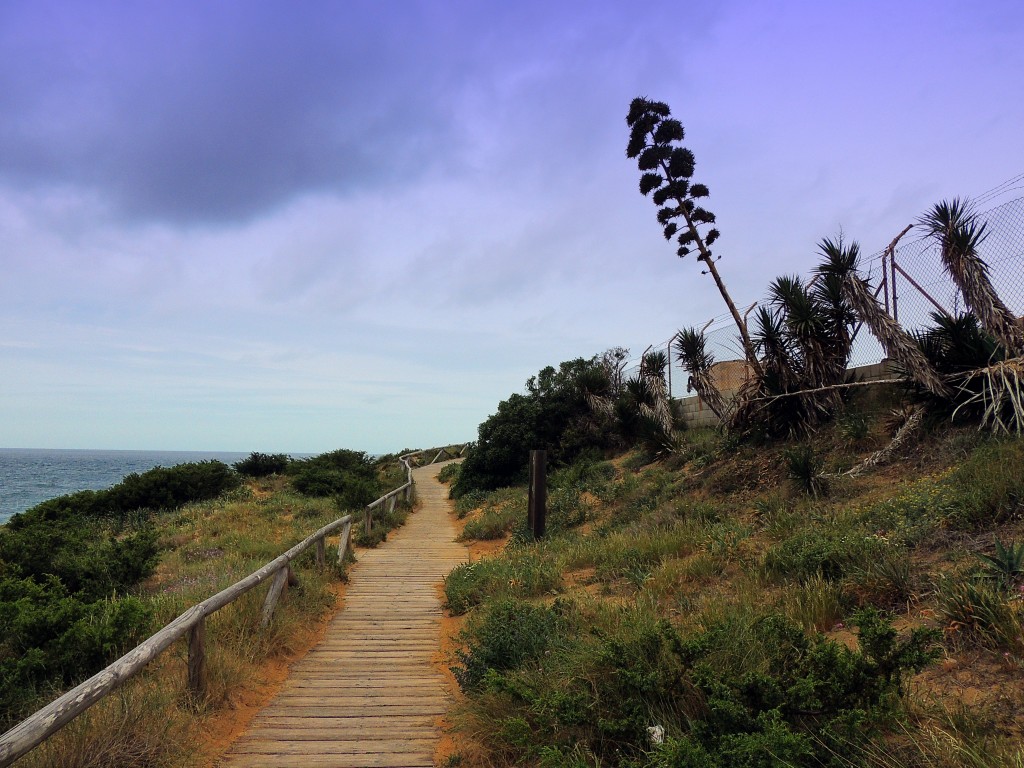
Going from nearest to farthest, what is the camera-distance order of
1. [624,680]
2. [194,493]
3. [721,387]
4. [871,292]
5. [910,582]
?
[624,680]
[910,582]
[871,292]
[721,387]
[194,493]

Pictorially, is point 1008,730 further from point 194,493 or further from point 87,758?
point 194,493

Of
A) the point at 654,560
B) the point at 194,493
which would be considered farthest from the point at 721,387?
the point at 194,493

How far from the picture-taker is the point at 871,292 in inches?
399

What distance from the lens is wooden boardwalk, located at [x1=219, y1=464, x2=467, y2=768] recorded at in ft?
13.5

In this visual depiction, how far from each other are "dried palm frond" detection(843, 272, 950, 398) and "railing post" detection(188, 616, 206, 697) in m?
9.44

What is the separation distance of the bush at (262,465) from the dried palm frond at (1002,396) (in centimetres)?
2921

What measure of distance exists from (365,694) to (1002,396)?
823 centimetres

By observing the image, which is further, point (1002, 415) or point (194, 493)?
point (194, 493)

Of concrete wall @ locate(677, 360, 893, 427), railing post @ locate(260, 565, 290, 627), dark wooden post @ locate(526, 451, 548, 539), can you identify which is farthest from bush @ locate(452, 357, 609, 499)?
railing post @ locate(260, 565, 290, 627)

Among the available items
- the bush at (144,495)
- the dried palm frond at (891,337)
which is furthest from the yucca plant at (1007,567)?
the bush at (144,495)

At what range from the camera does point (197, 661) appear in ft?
15.5

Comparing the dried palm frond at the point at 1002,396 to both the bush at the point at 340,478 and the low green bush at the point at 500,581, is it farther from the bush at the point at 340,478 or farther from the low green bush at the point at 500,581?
the bush at the point at 340,478

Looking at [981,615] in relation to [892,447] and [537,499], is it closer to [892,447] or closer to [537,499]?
[892,447]

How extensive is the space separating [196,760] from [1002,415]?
9389mm
